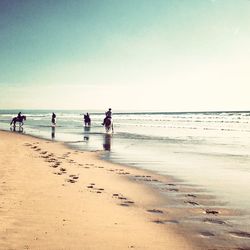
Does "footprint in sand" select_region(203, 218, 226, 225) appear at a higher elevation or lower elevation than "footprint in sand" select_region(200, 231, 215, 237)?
higher

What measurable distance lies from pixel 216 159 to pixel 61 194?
870cm

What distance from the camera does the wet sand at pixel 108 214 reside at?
17.6 feet

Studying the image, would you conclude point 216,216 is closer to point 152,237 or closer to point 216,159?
point 152,237

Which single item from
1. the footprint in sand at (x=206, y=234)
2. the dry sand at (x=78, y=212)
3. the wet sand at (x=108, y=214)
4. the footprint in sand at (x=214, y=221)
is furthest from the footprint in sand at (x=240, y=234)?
the dry sand at (x=78, y=212)

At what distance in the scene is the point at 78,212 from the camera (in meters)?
6.77

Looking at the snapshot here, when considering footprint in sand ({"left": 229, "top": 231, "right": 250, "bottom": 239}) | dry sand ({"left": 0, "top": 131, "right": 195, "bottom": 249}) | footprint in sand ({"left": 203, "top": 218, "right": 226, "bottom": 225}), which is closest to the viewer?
dry sand ({"left": 0, "top": 131, "right": 195, "bottom": 249})

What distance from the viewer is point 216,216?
→ 22.6ft

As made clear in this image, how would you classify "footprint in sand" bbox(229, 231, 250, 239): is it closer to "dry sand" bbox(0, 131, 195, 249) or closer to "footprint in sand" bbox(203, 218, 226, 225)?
"footprint in sand" bbox(203, 218, 226, 225)

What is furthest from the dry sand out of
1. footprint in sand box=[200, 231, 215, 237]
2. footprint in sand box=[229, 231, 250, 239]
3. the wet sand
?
footprint in sand box=[229, 231, 250, 239]

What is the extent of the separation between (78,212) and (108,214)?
0.58 metres

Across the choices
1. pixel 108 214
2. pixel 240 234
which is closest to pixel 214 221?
pixel 240 234

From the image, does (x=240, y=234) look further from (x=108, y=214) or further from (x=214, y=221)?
(x=108, y=214)

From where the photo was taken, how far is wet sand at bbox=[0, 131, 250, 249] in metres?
5.38

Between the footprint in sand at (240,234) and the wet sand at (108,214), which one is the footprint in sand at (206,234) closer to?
the wet sand at (108,214)
